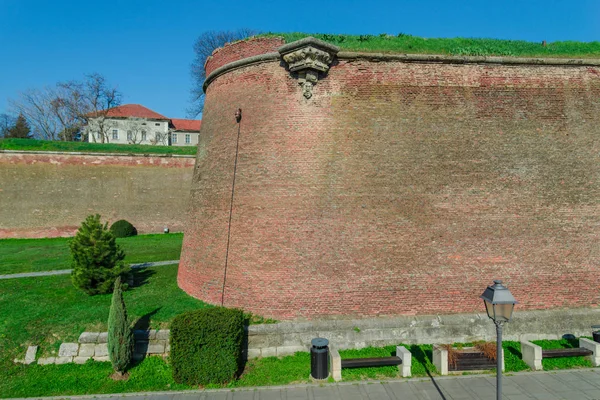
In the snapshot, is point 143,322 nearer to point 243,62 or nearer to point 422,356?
point 422,356

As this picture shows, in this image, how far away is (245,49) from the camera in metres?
9.11

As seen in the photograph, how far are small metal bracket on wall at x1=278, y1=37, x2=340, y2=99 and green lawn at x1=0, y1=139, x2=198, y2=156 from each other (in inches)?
637

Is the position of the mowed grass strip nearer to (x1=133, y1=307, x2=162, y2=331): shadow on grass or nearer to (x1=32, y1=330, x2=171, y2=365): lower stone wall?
(x1=133, y1=307, x2=162, y2=331): shadow on grass

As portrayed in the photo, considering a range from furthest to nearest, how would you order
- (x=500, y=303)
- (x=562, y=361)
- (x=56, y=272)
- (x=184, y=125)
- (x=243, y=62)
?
1. (x=184, y=125)
2. (x=56, y=272)
3. (x=243, y=62)
4. (x=562, y=361)
5. (x=500, y=303)

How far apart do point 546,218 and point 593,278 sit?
6.41 feet

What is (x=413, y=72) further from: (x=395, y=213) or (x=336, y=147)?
(x=395, y=213)

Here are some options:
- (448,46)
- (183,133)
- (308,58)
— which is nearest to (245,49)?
(308,58)

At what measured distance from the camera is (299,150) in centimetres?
845

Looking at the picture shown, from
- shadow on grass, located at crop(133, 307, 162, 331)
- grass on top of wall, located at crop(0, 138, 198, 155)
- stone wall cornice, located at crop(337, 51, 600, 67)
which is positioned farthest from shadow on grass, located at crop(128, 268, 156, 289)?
grass on top of wall, located at crop(0, 138, 198, 155)

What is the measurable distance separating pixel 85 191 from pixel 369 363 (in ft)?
75.1

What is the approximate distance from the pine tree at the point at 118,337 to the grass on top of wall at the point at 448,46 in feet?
23.7

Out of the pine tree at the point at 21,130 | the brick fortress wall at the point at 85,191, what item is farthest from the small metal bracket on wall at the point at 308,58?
the pine tree at the point at 21,130

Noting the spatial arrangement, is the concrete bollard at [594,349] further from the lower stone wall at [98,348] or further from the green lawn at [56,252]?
the green lawn at [56,252]

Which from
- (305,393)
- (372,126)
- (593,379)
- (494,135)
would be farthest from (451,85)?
(305,393)
